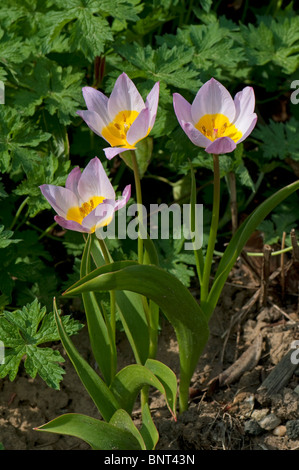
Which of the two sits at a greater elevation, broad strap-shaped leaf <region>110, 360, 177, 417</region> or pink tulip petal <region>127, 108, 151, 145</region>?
pink tulip petal <region>127, 108, 151, 145</region>

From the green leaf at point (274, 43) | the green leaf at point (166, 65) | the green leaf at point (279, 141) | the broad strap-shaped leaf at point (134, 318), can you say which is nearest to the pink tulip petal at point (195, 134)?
the broad strap-shaped leaf at point (134, 318)

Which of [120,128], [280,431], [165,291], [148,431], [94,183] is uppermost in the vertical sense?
[120,128]

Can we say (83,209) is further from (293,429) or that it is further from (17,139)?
(293,429)

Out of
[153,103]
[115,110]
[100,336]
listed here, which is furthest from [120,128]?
[100,336]

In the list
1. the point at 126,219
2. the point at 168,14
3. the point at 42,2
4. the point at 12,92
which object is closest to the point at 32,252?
the point at 126,219

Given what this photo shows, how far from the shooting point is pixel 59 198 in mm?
1740

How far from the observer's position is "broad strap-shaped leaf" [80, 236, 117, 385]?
1.84 metres

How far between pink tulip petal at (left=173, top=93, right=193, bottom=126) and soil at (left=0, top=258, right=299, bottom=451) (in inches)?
35.5

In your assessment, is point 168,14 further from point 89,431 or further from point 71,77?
point 89,431


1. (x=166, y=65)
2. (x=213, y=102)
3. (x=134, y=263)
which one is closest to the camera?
(x=134, y=263)

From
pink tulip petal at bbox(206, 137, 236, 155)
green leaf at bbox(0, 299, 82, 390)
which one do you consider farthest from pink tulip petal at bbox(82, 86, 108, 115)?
green leaf at bbox(0, 299, 82, 390)

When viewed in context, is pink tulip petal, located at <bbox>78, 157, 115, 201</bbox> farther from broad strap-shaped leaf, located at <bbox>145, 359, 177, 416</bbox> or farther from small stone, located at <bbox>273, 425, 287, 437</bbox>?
small stone, located at <bbox>273, 425, 287, 437</bbox>

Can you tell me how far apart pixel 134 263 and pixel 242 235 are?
325 millimetres

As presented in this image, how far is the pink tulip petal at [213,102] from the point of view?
1807mm
